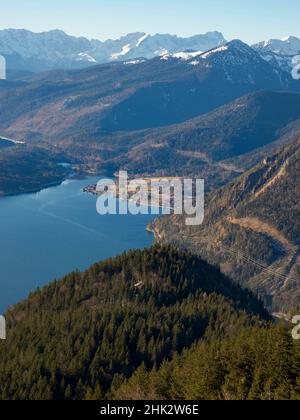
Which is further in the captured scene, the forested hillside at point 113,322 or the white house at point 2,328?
the white house at point 2,328

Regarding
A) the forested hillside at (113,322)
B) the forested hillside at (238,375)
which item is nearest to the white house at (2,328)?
the forested hillside at (113,322)

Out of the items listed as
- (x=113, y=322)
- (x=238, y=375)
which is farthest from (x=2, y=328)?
(x=238, y=375)

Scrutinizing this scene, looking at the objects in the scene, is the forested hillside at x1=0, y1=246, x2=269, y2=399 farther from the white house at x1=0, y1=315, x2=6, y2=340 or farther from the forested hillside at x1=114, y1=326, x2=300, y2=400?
the forested hillside at x1=114, y1=326, x2=300, y2=400

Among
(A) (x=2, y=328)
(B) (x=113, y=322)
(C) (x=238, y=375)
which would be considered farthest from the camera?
(A) (x=2, y=328)

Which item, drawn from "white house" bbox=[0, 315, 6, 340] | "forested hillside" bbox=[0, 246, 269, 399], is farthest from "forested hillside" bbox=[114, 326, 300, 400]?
"white house" bbox=[0, 315, 6, 340]

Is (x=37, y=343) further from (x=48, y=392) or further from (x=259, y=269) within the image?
(x=259, y=269)

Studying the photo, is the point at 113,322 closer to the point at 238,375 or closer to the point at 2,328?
the point at 2,328

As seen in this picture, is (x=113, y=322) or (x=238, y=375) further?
(x=113, y=322)

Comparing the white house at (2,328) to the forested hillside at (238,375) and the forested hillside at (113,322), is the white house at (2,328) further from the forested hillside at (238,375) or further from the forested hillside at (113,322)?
the forested hillside at (238,375)

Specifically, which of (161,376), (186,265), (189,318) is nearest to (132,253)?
(186,265)
